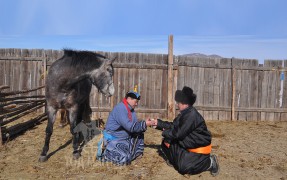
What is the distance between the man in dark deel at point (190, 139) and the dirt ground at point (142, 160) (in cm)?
16

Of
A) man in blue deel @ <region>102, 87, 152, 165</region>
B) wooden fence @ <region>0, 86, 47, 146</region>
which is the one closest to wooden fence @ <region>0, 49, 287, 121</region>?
wooden fence @ <region>0, 86, 47, 146</region>

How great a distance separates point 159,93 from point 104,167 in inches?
202

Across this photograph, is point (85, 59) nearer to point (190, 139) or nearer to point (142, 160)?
point (142, 160)

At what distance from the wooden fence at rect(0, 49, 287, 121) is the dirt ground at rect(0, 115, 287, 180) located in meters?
2.01

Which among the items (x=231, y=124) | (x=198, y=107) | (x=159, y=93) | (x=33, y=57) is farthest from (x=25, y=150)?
(x=231, y=124)

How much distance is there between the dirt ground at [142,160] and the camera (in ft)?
15.0

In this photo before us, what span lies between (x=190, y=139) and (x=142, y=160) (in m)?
1.24

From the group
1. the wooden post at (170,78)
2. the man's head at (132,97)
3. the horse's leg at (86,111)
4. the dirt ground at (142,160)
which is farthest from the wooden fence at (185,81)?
the man's head at (132,97)

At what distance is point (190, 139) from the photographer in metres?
4.50

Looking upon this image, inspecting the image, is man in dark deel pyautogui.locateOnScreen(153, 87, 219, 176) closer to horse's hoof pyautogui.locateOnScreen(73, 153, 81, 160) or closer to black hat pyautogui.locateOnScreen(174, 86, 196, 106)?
black hat pyautogui.locateOnScreen(174, 86, 196, 106)

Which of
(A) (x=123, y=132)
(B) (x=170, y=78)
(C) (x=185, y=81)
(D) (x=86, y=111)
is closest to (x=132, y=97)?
(A) (x=123, y=132)

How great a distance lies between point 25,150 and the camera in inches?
235

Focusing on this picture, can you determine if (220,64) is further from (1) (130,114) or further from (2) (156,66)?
(1) (130,114)

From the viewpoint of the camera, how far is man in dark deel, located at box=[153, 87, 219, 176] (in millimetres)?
4441
